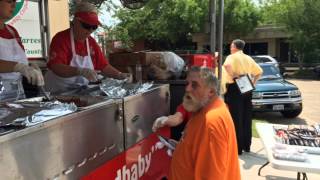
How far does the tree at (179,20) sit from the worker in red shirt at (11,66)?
958 inches

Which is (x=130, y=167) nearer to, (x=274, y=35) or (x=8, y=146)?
(x=8, y=146)

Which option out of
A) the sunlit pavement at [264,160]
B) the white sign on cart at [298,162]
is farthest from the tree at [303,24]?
the white sign on cart at [298,162]

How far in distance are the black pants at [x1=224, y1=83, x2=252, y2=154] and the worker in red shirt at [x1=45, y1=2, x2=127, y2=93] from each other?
3.21 metres

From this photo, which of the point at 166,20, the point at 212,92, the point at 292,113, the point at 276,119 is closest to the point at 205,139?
the point at 212,92

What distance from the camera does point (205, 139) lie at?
8.34 ft

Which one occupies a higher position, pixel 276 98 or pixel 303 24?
pixel 303 24

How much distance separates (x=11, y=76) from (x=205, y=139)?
1.41 metres

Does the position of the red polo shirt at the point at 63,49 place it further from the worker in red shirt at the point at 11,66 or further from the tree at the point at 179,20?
the tree at the point at 179,20

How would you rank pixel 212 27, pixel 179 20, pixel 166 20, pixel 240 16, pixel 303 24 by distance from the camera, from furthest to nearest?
pixel 166 20 → pixel 179 20 → pixel 240 16 → pixel 303 24 → pixel 212 27

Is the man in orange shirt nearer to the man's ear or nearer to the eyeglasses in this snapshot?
the man's ear

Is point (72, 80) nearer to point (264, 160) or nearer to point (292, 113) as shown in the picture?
point (264, 160)

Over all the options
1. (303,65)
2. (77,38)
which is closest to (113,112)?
(77,38)

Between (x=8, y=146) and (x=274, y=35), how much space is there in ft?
102

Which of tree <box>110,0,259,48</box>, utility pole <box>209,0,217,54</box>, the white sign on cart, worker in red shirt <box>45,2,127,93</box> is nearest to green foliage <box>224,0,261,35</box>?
tree <box>110,0,259,48</box>
